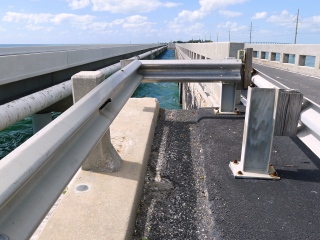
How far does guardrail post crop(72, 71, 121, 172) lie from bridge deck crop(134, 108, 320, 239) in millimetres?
410

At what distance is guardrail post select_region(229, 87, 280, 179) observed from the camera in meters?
2.71

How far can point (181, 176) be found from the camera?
298 cm

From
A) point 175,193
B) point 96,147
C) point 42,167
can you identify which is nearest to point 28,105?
point 96,147

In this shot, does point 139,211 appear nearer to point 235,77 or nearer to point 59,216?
point 59,216

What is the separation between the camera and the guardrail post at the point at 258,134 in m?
2.71

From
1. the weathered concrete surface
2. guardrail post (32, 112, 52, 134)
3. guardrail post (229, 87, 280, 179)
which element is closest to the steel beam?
the weathered concrete surface

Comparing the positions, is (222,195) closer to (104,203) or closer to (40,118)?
(104,203)

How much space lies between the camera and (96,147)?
104 inches

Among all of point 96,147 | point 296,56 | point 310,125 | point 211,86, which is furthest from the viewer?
point 296,56

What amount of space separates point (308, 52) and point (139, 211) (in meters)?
14.0

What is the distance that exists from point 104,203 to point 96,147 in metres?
0.56

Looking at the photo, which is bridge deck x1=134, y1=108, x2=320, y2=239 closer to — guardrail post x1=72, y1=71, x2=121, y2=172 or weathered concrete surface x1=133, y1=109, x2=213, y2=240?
weathered concrete surface x1=133, y1=109, x2=213, y2=240

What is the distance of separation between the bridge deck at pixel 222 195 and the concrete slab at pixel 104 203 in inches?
6.8

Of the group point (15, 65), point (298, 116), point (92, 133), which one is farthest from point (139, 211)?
point (15, 65)
